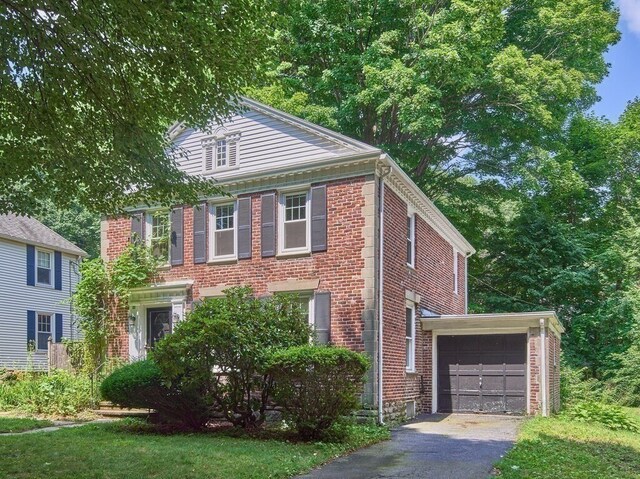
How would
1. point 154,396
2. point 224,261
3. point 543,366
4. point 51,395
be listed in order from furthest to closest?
point 224,261 → point 543,366 → point 51,395 → point 154,396

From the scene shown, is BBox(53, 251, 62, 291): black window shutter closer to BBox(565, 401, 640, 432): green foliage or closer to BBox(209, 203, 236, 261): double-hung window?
BBox(209, 203, 236, 261): double-hung window

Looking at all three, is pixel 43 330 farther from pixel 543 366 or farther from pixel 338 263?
pixel 543 366

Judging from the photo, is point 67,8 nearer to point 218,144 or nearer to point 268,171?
point 268,171

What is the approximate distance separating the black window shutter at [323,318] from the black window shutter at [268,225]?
1699 millimetres

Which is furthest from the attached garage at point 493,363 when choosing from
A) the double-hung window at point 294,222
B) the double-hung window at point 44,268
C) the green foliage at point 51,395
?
the double-hung window at point 44,268

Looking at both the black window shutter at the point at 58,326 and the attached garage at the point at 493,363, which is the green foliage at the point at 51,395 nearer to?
the attached garage at the point at 493,363

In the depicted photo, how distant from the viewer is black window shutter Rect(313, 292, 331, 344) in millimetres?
13883

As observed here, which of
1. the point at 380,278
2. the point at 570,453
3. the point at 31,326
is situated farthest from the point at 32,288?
the point at 570,453

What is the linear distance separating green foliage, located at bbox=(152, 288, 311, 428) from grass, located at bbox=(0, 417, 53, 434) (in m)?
3.03

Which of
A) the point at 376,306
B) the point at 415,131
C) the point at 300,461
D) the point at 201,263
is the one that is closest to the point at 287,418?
the point at 300,461

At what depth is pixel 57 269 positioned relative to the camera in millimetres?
27078

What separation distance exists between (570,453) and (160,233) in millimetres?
11292

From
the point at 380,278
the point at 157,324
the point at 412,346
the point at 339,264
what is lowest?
the point at 412,346

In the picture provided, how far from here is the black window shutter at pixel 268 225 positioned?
14898mm
